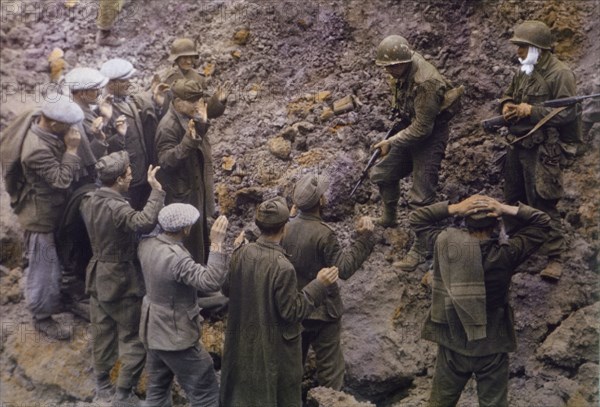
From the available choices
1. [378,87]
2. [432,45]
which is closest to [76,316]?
[378,87]

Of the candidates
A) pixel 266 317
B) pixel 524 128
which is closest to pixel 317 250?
pixel 266 317

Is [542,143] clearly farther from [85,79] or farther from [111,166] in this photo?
[85,79]

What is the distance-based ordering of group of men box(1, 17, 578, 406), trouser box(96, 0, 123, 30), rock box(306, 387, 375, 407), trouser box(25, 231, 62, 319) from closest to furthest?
1. group of men box(1, 17, 578, 406)
2. rock box(306, 387, 375, 407)
3. trouser box(25, 231, 62, 319)
4. trouser box(96, 0, 123, 30)

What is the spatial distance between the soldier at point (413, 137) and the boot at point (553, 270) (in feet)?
3.12

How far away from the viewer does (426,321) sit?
6.88m

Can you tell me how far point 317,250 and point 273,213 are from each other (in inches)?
20.2

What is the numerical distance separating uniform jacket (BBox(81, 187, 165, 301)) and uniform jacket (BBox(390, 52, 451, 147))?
190cm

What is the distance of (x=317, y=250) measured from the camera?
22.7ft

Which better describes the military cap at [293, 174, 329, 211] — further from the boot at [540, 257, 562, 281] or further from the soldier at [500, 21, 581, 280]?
the boot at [540, 257, 562, 281]

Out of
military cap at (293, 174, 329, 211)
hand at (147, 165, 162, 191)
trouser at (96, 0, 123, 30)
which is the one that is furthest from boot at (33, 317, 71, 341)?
trouser at (96, 0, 123, 30)

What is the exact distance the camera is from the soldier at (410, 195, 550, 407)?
21.3 ft

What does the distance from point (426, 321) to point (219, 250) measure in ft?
5.14

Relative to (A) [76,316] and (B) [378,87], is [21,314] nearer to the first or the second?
(A) [76,316]

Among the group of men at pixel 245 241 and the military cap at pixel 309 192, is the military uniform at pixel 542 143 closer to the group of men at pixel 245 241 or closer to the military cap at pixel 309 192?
the group of men at pixel 245 241
